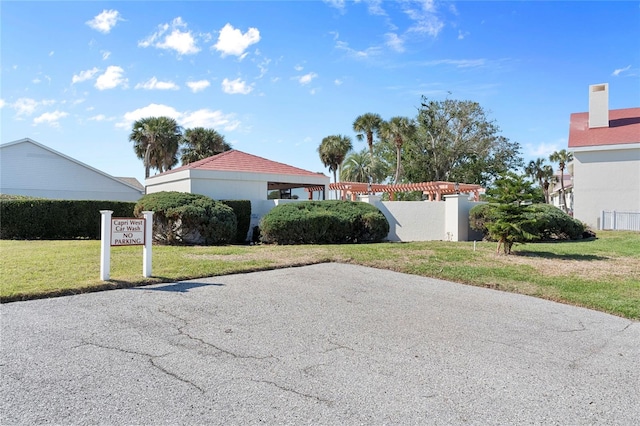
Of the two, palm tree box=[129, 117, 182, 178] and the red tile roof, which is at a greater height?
palm tree box=[129, 117, 182, 178]

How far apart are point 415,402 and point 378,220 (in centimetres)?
1287

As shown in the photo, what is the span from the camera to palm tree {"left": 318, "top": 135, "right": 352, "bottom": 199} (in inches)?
1736

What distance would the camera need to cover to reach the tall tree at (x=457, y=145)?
39.7 metres

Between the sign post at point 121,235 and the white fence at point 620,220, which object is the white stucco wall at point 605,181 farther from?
the sign post at point 121,235

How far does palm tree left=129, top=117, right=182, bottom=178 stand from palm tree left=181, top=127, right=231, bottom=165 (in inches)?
43.2

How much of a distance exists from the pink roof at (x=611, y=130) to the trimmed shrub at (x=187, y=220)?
1947 centimetres

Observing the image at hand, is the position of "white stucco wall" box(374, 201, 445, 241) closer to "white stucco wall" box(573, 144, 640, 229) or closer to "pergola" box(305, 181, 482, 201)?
"pergola" box(305, 181, 482, 201)

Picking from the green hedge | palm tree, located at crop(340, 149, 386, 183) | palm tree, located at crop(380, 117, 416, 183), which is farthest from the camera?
palm tree, located at crop(340, 149, 386, 183)

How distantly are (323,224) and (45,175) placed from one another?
783 inches

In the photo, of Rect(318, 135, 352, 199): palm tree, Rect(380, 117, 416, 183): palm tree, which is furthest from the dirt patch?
Rect(318, 135, 352, 199): palm tree

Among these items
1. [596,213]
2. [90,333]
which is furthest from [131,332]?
[596,213]

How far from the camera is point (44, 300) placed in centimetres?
675

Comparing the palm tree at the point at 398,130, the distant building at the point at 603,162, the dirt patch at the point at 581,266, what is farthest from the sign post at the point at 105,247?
the palm tree at the point at 398,130

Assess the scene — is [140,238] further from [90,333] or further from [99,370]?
[99,370]
